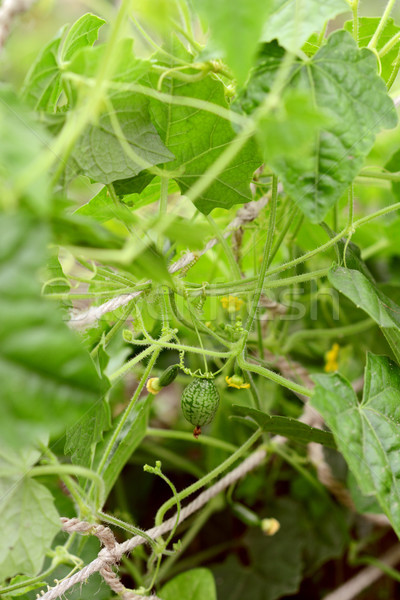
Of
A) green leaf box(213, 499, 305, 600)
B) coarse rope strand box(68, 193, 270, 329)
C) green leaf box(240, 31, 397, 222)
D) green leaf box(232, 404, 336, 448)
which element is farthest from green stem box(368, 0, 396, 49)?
green leaf box(213, 499, 305, 600)

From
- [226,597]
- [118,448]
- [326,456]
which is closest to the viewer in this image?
[118,448]

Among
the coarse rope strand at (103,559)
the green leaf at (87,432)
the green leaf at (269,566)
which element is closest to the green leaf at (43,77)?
the green leaf at (87,432)

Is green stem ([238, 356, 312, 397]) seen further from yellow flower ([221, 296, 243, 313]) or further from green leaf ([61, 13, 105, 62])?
green leaf ([61, 13, 105, 62])

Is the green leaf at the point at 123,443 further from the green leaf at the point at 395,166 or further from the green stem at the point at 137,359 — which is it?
the green leaf at the point at 395,166

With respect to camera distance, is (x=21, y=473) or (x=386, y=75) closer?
(x=21, y=473)

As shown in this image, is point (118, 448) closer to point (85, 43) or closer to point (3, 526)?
point (3, 526)

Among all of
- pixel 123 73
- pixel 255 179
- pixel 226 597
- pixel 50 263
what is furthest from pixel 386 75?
pixel 226 597

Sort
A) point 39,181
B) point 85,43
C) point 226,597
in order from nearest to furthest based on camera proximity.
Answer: point 39,181 < point 85,43 < point 226,597

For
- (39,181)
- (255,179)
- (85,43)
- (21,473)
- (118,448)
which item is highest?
(85,43)

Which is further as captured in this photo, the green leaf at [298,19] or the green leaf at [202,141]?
the green leaf at [202,141]
